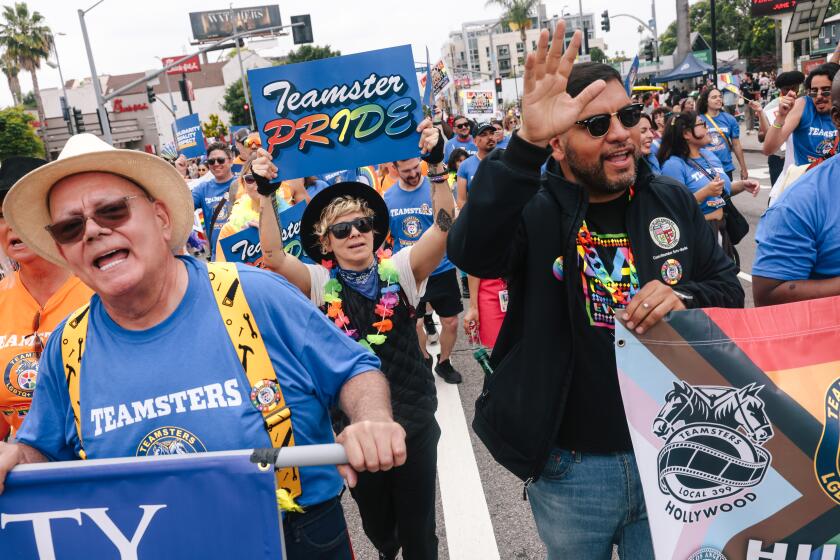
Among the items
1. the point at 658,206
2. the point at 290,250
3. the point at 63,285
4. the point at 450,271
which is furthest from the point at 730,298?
the point at 450,271

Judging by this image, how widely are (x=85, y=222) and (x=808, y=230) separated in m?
2.28

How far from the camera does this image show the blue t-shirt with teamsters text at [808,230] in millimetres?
2258

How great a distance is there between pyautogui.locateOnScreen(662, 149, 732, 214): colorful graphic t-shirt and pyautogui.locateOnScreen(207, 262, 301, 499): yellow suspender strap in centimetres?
491

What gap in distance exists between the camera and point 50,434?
78.1 inches

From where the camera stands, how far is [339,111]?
3438 mm

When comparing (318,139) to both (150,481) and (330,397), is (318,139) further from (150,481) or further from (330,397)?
(150,481)

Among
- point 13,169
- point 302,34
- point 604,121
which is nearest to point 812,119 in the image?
point 604,121

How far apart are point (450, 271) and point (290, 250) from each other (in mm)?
1551

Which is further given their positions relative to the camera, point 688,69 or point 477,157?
point 688,69

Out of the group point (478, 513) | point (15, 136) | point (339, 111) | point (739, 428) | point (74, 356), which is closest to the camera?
point (739, 428)

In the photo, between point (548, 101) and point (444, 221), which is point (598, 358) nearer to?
point (548, 101)

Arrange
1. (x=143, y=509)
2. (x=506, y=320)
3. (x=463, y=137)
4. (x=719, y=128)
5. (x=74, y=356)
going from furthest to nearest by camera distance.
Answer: (x=463, y=137)
(x=719, y=128)
(x=506, y=320)
(x=74, y=356)
(x=143, y=509)

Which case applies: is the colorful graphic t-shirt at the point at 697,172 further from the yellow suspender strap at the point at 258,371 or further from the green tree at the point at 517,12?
the green tree at the point at 517,12

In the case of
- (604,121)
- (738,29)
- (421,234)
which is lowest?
(421,234)
